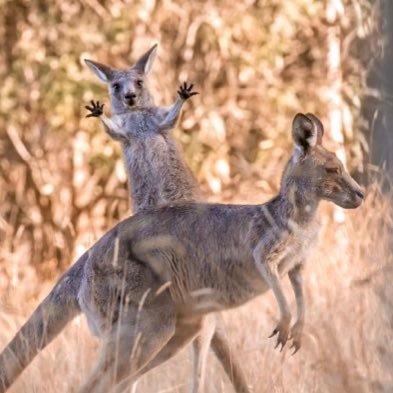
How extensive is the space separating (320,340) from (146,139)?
275 centimetres

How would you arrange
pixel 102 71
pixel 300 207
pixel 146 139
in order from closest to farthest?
pixel 300 207
pixel 146 139
pixel 102 71

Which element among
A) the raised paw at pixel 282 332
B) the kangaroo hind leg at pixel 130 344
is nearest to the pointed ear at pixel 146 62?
the kangaroo hind leg at pixel 130 344

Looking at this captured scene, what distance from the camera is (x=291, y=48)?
1098 centimetres

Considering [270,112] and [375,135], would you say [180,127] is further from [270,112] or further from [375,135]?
[375,135]

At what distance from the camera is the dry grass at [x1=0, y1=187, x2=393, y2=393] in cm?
472

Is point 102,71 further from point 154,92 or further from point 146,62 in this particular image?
point 154,92

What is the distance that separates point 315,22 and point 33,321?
580 cm

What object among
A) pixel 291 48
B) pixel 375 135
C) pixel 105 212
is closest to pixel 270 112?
pixel 291 48

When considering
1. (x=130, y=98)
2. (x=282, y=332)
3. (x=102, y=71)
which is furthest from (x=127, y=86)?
(x=282, y=332)

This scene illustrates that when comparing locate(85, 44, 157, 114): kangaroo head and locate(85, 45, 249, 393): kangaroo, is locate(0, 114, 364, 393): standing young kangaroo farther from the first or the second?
locate(85, 44, 157, 114): kangaroo head

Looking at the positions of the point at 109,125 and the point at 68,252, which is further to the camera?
the point at 68,252

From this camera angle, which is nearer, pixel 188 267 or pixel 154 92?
pixel 188 267

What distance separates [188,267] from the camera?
5340 mm

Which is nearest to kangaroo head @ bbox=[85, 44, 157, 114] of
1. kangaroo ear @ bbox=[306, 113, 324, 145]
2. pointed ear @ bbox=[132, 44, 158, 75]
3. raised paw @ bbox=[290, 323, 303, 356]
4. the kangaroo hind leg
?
pointed ear @ bbox=[132, 44, 158, 75]
